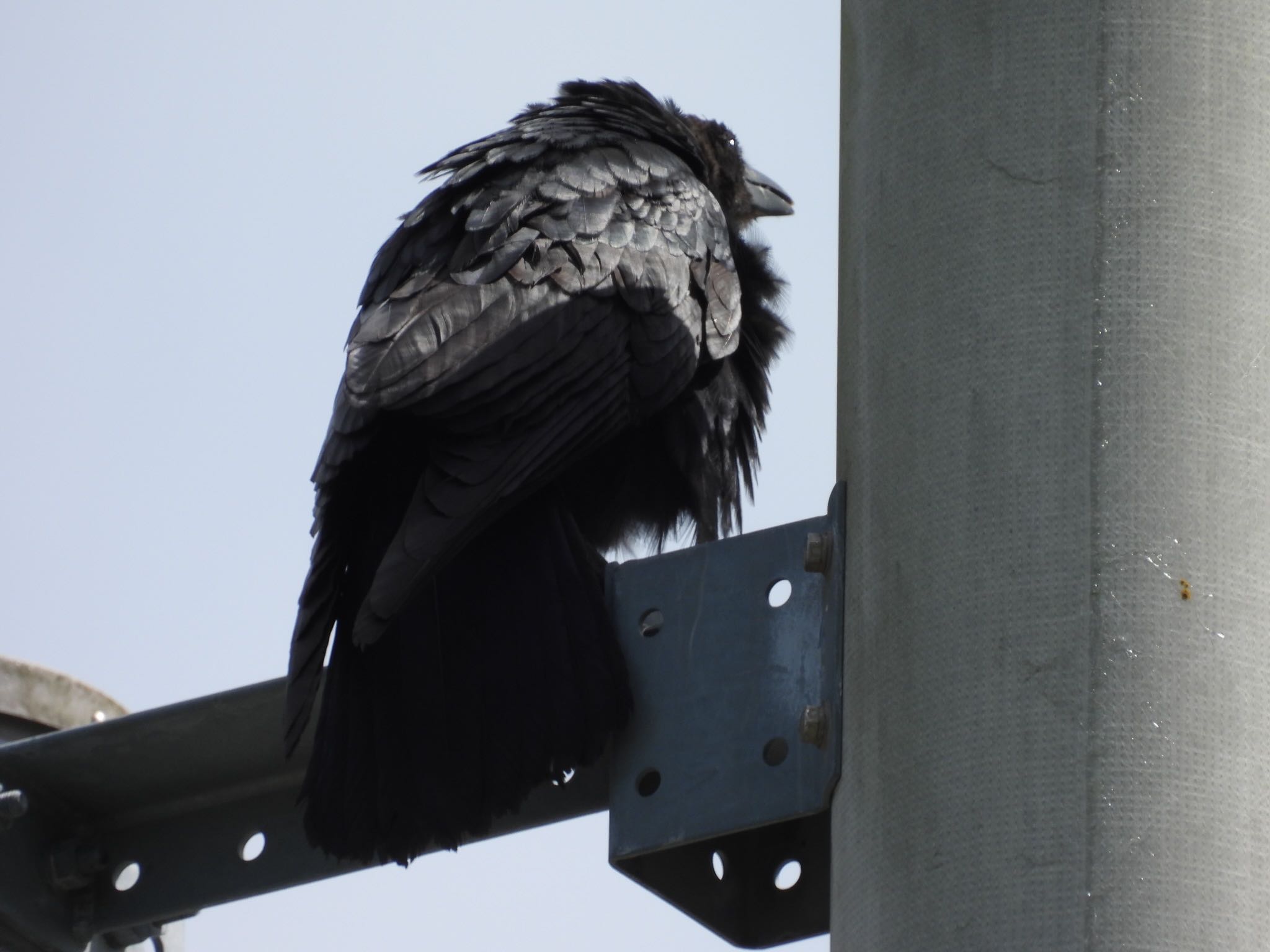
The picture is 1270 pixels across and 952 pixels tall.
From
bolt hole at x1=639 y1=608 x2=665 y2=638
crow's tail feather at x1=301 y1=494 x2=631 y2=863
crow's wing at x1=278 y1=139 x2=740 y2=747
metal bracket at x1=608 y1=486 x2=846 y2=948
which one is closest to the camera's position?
metal bracket at x1=608 y1=486 x2=846 y2=948

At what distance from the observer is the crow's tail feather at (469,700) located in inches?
149

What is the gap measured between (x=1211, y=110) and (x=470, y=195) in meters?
2.54

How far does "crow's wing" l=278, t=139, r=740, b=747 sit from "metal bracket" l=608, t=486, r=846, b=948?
638mm

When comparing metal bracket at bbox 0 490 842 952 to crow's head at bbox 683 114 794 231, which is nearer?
metal bracket at bbox 0 490 842 952

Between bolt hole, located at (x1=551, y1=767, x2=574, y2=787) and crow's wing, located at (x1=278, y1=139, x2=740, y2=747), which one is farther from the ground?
crow's wing, located at (x1=278, y1=139, x2=740, y2=747)

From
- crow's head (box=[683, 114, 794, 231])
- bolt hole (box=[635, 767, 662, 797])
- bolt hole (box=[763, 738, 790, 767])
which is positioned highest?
crow's head (box=[683, 114, 794, 231])

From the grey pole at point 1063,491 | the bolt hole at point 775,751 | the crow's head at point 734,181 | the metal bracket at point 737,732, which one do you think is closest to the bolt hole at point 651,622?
the metal bracket at point 737,732

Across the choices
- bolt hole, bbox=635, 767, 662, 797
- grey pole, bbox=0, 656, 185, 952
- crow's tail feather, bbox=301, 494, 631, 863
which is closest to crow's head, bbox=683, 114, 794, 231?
crow's tail feather, bbox=301, 494, 631, 863

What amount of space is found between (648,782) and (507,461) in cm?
108

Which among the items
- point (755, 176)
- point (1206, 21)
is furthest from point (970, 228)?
point (755, 176)

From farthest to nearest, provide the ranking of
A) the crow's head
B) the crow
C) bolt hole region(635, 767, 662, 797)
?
the crow's head
the crow
bolt hole region(635, 767, 662, 797)

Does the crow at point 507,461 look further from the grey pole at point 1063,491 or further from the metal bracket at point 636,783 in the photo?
the grey pole at point 1063,491

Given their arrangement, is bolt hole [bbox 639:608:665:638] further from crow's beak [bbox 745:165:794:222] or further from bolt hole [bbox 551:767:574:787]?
crow's beak [bbox 745:165:794:222]

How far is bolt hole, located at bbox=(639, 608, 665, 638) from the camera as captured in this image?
3529 millimetres
